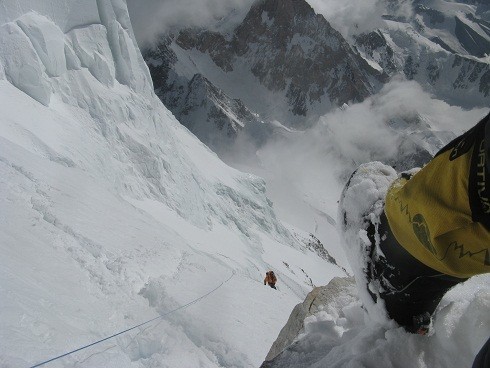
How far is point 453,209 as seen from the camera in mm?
1676

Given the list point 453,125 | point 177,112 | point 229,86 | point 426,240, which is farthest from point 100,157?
point 453,125

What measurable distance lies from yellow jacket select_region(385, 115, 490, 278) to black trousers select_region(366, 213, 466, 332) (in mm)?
128

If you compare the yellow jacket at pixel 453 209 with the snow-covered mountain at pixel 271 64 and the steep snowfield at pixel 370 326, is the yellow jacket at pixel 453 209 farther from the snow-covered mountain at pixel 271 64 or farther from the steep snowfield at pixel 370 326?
the snow-covered mountain at pixel 271 64

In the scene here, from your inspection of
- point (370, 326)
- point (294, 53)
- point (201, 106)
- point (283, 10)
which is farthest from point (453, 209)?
point (283, 10)

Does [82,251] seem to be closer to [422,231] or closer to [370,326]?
[370,326]

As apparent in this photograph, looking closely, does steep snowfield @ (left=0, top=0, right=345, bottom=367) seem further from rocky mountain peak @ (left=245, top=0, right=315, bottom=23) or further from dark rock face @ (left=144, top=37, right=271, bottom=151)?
rocky mountain peak @ (left=245, top=0, right=315, bottom=23)

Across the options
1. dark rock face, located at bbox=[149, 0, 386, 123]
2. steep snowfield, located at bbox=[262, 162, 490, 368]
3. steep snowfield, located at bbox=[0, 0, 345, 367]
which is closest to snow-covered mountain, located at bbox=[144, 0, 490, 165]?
dark rock face, located at bbox=[149, 0, 386, 123]

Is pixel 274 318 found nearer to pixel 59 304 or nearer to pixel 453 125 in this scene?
pixel 59 304

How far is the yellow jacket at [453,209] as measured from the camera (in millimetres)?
1533

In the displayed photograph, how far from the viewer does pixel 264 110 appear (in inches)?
5482

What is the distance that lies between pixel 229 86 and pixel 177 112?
2686 centimetres

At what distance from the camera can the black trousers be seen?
2135 mm

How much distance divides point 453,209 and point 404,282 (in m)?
0.73

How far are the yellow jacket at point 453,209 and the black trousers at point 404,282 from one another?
13 centimetres
